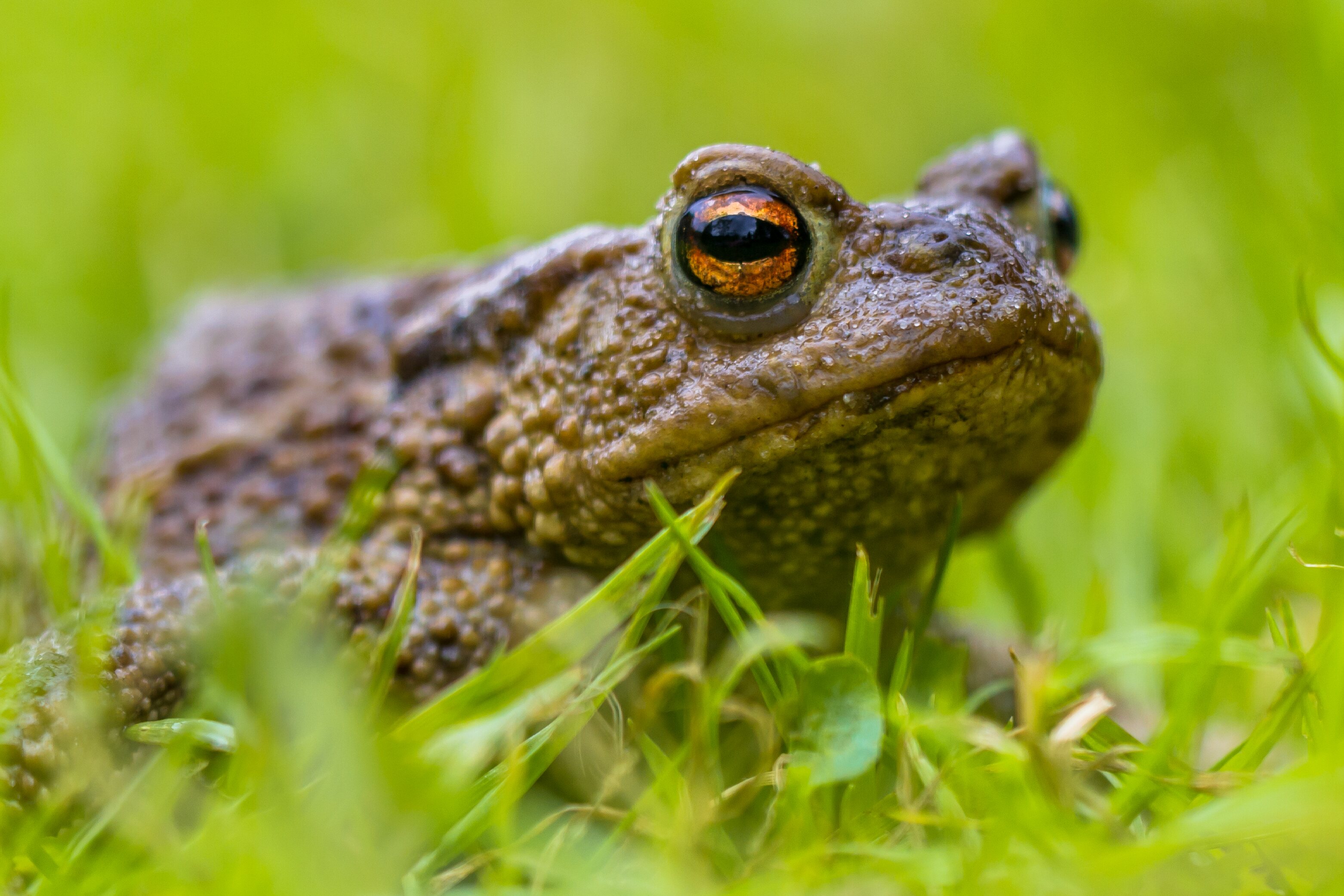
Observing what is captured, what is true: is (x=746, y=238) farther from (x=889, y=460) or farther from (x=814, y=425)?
(x=889, y=460)

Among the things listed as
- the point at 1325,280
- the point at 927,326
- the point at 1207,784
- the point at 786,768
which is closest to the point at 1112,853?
the point at 1207,784

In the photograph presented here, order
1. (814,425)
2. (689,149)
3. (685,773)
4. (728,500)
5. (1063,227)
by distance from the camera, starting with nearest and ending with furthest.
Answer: (685,773), (814,425), (728,500), (1063,227), (689,149)

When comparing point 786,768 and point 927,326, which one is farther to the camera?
point 927,326

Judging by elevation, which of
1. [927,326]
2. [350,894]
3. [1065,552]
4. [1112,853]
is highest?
[927,326]

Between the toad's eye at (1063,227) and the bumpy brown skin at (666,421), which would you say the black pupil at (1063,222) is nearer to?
the toad's eye at (1063,227)

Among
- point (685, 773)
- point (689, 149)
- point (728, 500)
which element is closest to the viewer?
point (685, 773)

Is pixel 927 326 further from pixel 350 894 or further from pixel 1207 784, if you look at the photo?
pixel 350 894

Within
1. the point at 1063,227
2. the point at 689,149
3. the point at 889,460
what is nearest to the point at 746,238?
the point at 889,460
